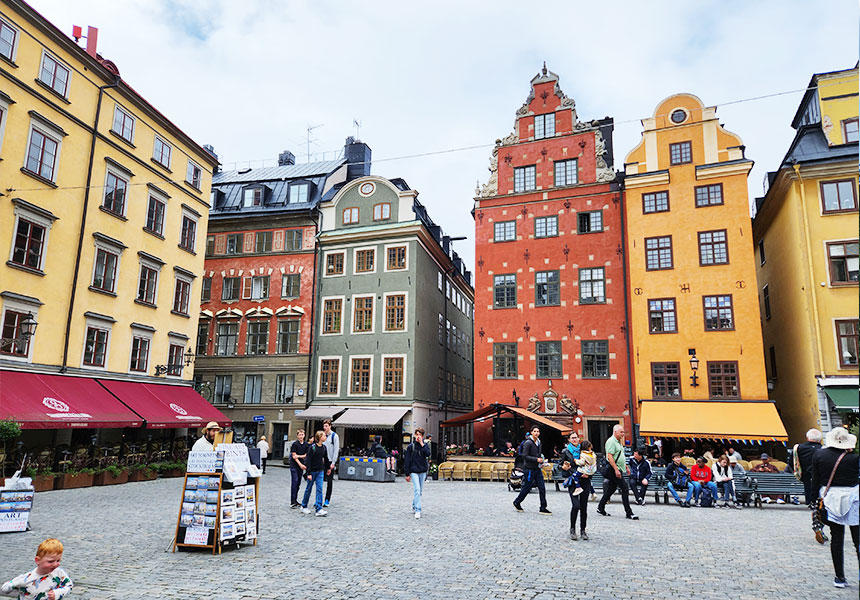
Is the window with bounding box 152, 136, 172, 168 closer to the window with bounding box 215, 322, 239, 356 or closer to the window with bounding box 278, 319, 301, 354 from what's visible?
the window with bounding box 215, 322, 239, 356

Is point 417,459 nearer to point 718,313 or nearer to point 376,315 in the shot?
point 718,313

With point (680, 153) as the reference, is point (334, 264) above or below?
below

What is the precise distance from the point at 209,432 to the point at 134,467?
14069mm

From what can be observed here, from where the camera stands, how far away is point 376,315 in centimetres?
3216

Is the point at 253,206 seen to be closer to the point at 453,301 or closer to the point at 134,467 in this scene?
the point at 453,301

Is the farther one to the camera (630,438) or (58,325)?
(630,438)

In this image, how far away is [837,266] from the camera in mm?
23719

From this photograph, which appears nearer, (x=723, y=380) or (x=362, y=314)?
(x=723, y=380)

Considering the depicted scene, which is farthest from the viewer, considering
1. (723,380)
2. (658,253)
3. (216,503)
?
(658,253)

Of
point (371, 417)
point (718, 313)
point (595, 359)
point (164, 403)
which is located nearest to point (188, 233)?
point (164, 403)

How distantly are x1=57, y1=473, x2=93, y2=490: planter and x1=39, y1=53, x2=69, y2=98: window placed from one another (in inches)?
522

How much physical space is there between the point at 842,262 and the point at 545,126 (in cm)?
1465

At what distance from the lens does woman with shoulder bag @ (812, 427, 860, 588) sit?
737 centimetres

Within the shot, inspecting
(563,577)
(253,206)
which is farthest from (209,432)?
(253,206)
